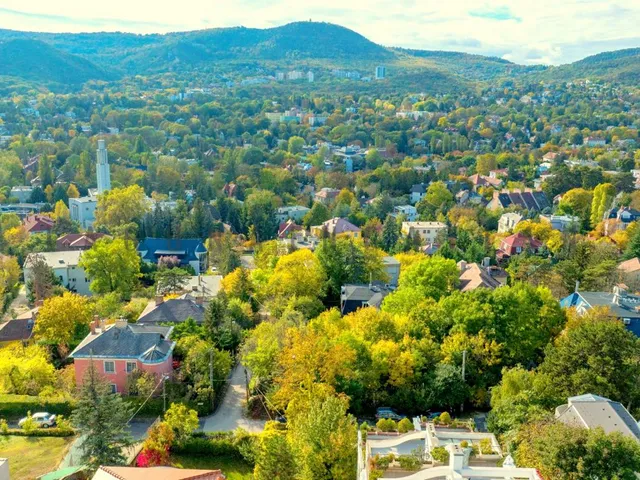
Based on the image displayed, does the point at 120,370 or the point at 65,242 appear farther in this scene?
the point at 65,242

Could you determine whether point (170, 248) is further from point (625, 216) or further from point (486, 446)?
point (625, 216)

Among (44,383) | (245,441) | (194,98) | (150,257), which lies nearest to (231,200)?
(150,257)

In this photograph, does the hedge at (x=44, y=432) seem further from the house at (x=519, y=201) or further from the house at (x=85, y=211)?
the house at (x=519, y=201)

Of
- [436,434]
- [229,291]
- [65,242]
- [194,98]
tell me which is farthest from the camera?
[194,98]

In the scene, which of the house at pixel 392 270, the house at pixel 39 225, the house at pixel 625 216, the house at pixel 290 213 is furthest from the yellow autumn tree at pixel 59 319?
A: the house at pixel 625 216

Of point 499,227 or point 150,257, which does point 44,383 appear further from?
point 499,227

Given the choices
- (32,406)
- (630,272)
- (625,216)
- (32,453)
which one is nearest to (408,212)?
(625,216)

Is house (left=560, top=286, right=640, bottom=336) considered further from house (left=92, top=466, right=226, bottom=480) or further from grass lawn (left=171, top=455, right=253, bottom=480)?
house (left=92, top=466, right=226, bottom=480)
